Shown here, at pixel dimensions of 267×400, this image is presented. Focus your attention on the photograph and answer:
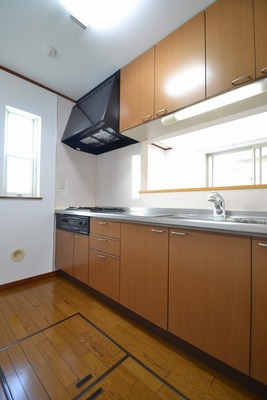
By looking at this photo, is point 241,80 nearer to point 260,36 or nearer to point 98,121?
point 260,36

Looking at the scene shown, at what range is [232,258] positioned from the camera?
0.88 metres

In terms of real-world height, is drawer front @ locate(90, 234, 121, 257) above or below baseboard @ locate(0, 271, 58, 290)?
above

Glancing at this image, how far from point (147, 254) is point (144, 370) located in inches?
25.1

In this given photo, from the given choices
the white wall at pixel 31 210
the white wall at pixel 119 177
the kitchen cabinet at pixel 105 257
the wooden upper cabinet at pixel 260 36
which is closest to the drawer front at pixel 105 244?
the kitchen cabinet at pixel 105 257

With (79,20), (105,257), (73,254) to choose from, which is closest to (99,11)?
(79,20)

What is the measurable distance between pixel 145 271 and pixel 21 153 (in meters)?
2.04

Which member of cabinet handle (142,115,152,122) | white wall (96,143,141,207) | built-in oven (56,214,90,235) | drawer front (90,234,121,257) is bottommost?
drawer front (90,234,121,257)

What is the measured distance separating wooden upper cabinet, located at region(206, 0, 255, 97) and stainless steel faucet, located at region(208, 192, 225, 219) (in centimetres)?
73

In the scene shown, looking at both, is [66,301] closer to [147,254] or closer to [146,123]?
[147,254]

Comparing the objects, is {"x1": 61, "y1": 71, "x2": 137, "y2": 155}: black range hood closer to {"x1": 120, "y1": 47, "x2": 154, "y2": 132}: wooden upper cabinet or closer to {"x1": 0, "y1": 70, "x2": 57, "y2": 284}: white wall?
{"x1": 120, "y1": 47, "x2": 154, "y2": 132}: wooden upper cabinet

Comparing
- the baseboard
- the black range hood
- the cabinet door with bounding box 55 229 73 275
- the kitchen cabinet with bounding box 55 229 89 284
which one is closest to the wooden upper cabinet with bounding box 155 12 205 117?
the black range hood

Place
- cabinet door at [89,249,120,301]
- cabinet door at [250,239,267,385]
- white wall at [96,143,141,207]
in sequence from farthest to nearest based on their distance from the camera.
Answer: white wall at [96,143,141,207] → cabinet door at [89,249,120,301] → cabinet door at [250,239,267,385]

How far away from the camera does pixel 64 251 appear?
2.15m

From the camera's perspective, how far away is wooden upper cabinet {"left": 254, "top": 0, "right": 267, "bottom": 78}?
1.06 m
